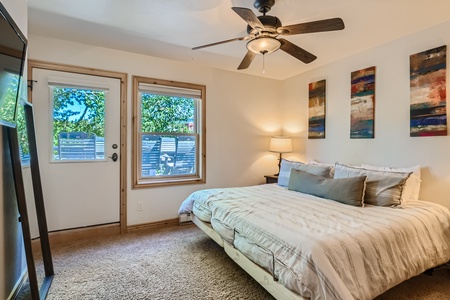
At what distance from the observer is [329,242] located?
1.42 meters

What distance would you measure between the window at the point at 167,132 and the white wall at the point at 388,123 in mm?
1842

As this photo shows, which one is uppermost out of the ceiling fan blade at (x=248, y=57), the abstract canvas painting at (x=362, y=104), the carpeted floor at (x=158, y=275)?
the ceiling fan blade at (x=248, y=57)

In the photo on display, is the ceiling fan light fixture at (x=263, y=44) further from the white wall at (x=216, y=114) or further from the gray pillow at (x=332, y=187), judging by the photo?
the white wall at (x=216, y=114)

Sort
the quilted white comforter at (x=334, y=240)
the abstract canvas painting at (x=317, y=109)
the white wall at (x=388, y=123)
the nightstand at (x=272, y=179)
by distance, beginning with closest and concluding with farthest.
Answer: the quilted white comforter at (x=334, y=240) < the white wall at (x=388, y=123) < the abstract canvas painting at (x=317, y=109) < the nightstand at (x=272, y=179)

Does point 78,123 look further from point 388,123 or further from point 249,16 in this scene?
point 388,123

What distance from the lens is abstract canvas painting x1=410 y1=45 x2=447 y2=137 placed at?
7.64 ft

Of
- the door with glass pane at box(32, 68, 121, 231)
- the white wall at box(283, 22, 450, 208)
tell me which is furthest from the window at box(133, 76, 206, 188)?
the white wall at box(283, 22, 450, 208)

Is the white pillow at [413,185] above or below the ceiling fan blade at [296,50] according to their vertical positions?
below

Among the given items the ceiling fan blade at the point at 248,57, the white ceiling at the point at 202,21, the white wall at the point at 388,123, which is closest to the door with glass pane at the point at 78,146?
the white ceiling at the point at 202,21

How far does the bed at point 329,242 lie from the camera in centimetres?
134

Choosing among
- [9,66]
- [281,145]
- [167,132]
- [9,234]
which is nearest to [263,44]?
[9,66]

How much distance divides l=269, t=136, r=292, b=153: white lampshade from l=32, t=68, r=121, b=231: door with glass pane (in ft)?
7.95

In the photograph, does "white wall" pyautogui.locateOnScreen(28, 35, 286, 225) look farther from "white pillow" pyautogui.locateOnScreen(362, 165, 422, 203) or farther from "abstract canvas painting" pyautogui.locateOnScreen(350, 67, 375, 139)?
"white pillow" pyautogui.locateOnScreen(362, 165, 422, 203)

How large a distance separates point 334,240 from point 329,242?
2.1 inches
